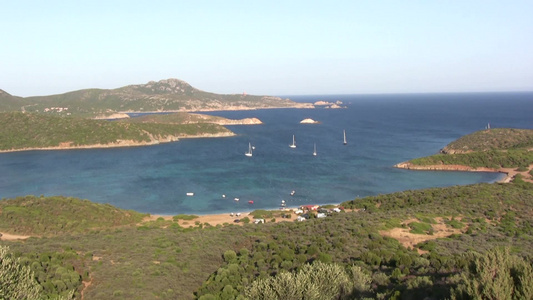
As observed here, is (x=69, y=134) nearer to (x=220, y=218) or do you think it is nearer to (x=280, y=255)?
(x=220, y=218)

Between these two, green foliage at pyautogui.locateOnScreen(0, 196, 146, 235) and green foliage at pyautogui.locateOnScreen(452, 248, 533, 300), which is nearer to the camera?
green foliage at pyautogui.locateOnScreen(452, 248, 533, 300)

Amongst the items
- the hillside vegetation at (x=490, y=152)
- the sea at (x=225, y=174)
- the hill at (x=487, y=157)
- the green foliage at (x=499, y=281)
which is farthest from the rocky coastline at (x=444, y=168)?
the green foliage at (x=499, y=281)

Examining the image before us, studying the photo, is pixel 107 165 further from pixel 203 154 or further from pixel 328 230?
pixel 328 230

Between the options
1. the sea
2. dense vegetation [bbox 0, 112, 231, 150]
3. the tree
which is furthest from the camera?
dense vegetation [bbox 0, 112, 231, 150]

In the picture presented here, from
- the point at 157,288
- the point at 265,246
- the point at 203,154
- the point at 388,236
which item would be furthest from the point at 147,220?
the point at 203,154

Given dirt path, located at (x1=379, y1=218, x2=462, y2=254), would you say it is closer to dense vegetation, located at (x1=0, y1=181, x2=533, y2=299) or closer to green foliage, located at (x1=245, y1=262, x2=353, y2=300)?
dense vegetation, located at (x1=0, y1=181, x2=533, y2=299)

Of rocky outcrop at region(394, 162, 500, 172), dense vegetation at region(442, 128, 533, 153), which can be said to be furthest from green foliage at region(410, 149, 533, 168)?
dense vegetation at region(442, 128, 533, 153)

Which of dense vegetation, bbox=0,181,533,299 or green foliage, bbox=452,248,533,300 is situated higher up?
green foliage, bbox=452,248,533,300
